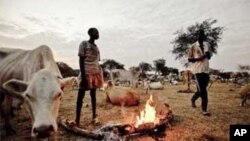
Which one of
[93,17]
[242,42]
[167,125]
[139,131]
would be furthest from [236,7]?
[139,131]

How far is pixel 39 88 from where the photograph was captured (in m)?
1.62

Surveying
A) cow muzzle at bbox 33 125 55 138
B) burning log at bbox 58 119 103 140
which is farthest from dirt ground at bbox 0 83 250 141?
cow muzzle at bbox 33 125 55 138

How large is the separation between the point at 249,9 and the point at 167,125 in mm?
2047

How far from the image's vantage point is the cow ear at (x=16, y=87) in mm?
1763

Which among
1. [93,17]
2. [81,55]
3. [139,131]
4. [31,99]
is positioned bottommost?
[139,131]

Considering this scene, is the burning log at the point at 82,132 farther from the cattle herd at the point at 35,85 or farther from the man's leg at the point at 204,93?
the man's leg at the point at 204,93

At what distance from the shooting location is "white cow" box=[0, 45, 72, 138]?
1.53 metres

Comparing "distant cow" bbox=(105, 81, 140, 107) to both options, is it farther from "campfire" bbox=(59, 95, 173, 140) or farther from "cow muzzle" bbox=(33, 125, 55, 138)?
"cow muzzle" bbox=(33, 125, 55, 138)

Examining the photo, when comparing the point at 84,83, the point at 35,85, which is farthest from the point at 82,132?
the point at 35,85

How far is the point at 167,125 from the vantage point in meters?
2.61

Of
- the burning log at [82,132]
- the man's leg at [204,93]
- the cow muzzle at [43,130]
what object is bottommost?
the burning log at [82,132]

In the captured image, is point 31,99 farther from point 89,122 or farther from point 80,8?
point 80,8

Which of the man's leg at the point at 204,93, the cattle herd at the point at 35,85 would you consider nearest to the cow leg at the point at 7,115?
the cattle herd at the point at 35,85

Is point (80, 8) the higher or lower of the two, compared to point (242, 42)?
higher
